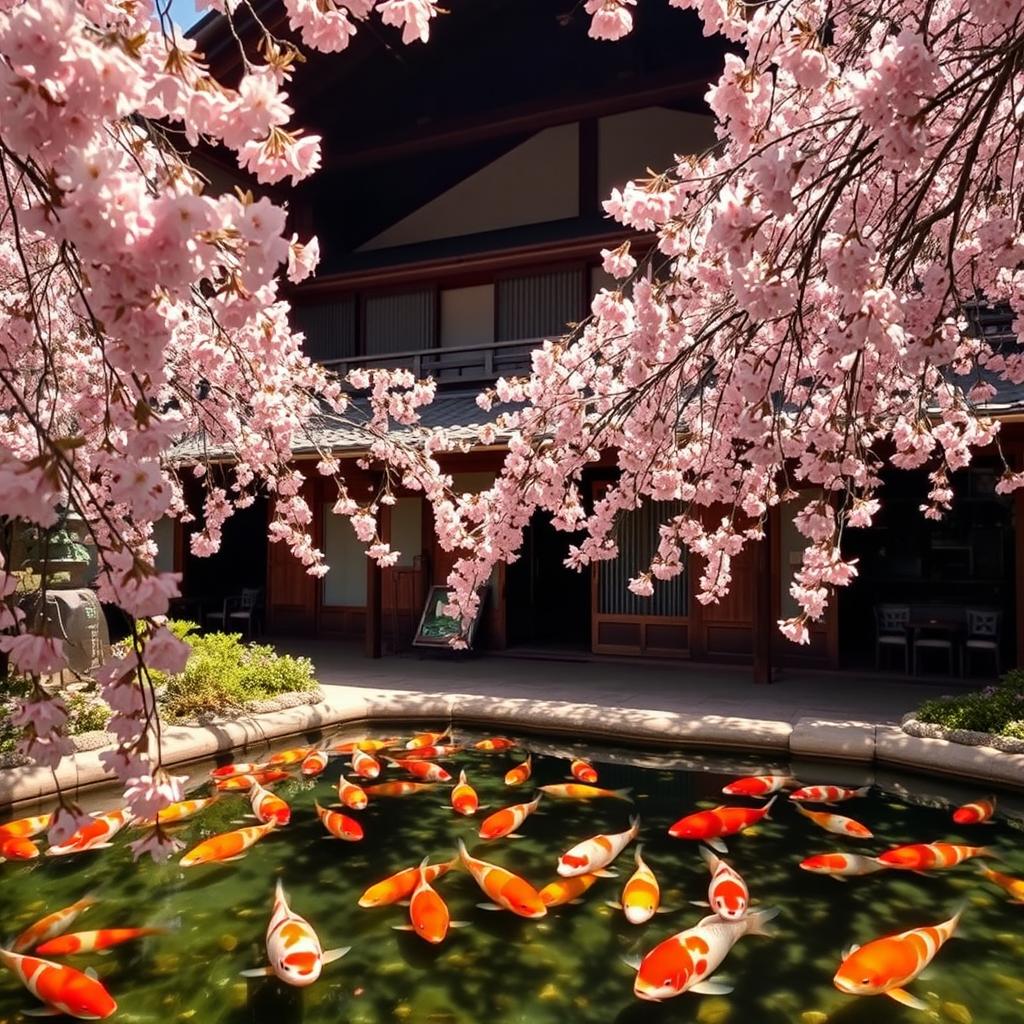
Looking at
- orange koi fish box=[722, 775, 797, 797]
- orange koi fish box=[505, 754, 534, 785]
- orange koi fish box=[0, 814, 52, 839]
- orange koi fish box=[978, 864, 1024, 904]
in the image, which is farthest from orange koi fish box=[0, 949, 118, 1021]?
orange koi fish box=[978, 864, 1024, 904]

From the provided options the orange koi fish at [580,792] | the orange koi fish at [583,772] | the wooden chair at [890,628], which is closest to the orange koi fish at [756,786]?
the orange koi fish at [580,792]

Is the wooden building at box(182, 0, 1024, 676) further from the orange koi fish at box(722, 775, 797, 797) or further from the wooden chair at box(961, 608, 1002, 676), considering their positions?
the orange koi fish at box(722, 775, 797, 797)

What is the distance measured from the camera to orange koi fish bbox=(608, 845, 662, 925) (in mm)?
3660

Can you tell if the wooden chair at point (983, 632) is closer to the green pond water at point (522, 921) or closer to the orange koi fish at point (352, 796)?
the green pond water at point (522, 921)

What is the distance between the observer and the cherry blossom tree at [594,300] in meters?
1.42

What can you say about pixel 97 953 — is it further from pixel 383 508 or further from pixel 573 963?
pixel 383 508

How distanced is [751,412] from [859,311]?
0.72 meters

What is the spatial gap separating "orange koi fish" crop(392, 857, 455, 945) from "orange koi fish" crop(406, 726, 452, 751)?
247 centimetres

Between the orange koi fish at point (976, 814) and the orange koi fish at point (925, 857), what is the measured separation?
45 centimetres

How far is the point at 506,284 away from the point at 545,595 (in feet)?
14.6


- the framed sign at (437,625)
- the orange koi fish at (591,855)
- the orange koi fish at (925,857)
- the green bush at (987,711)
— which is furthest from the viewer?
the framed sign at (437,625)

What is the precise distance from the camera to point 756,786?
5.15m

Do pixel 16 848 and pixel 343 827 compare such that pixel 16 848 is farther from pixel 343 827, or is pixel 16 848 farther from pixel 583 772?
pixel 583 772

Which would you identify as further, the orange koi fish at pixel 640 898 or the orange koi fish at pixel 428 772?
the orange koi fish at pixel 428 772
